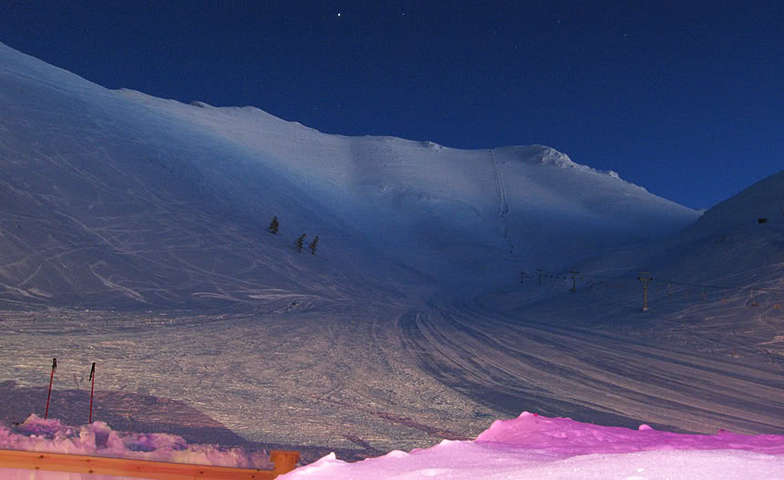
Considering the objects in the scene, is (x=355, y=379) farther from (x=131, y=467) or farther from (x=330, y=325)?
(x=330, y=325)

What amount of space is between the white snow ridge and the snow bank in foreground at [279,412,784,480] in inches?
0.7

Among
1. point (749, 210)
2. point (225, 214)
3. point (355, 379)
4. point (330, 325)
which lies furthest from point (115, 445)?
point (749, 210)

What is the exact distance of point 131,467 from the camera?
2449 mm

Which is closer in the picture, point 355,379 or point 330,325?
point 355,379

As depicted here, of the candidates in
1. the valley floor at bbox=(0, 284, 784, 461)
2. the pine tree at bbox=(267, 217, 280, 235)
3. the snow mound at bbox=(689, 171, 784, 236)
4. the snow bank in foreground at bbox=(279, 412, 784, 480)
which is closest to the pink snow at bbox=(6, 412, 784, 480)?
the snow bank in foreground at bbox=(279, 412, 784, 480)

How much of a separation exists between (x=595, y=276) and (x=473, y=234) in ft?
70.7

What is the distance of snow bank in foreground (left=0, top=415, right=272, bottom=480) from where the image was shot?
284 centimetres

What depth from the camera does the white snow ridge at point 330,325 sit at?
12.7 feet

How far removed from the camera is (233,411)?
17.8 feet

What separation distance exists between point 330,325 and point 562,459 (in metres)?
10.5

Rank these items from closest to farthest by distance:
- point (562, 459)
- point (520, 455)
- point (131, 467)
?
point (131, 467) → point (562, 459) → point (520, 455)

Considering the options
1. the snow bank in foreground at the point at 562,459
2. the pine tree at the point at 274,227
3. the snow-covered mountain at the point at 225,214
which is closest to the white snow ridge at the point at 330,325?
the snow bank in foreground at the point at 562,459

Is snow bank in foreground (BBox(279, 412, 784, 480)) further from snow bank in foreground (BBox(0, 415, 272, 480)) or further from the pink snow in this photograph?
snow bank in foreground (BBox(0, 415, 272, 480))

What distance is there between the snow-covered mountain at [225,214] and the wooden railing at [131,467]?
13333mm
